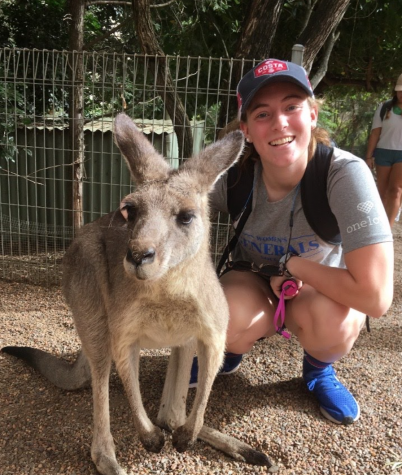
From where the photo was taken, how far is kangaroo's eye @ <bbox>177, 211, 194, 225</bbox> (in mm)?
1592

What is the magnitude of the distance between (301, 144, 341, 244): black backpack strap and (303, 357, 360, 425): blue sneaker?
0.78 m

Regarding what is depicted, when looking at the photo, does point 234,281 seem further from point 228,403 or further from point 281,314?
point 228,403

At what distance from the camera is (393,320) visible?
3.26 m

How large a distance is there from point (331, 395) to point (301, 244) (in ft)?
2.41

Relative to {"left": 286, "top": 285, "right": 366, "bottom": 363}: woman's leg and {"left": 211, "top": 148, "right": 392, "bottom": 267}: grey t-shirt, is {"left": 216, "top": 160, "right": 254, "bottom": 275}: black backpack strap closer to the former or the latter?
{"left": 211, "top": 148, "right": 392, "bottom": 267}: grey t-shirt

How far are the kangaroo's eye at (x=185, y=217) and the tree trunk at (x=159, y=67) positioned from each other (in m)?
1.95

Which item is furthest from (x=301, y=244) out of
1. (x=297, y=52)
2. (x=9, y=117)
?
(x=9, y=117)

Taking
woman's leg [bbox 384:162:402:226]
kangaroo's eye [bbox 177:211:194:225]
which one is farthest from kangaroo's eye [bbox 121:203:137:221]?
woman's leg [bbox 384:162:402:226]

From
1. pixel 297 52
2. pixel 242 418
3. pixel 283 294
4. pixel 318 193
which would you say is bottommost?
pixel 242 418

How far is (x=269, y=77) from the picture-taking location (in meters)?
1.81

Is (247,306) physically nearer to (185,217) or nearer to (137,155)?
(185,217)

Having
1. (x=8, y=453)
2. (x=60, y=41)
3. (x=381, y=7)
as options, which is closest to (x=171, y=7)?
(x=60, y=41)

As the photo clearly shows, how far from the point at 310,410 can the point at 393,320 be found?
135 cm

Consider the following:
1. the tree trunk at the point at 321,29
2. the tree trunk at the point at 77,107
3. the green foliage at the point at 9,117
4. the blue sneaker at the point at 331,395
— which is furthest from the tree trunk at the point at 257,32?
the blue sneaker at the point at 331,395
